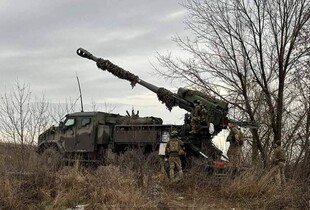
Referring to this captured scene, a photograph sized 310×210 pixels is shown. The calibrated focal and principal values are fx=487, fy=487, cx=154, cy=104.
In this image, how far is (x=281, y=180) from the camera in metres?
13.1

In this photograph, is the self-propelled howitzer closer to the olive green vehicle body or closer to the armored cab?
the armored cab

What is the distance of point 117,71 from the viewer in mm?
17062

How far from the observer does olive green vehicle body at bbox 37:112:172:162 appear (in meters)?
16.5

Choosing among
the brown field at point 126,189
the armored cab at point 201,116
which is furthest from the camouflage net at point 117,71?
the brown field at point 126,189

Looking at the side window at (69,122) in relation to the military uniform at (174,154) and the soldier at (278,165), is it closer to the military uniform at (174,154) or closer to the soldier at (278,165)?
the military uniform at (174,154)

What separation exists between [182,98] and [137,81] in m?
2.10

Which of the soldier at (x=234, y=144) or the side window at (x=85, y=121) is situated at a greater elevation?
the side window at (x=85, y=121)

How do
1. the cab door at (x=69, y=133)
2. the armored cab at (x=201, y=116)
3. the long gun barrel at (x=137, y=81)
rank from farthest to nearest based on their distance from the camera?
the cab door at (x=69, y=133) < the long gun barrel at (x=137, y=81) < the armored cab at (x=201, y=116)

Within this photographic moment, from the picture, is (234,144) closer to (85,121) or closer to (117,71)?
(117,71)

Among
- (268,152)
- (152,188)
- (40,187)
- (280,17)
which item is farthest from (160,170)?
(280,17)

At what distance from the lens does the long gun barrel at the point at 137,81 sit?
1569cm

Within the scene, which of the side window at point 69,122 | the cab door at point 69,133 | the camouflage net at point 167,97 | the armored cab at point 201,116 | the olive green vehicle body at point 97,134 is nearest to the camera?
the armored cab at point 201,116

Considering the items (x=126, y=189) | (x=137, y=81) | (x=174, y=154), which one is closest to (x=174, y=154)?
(x=174, y=154)

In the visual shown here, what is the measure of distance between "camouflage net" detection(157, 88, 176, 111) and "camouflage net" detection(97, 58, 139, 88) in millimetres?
1206
